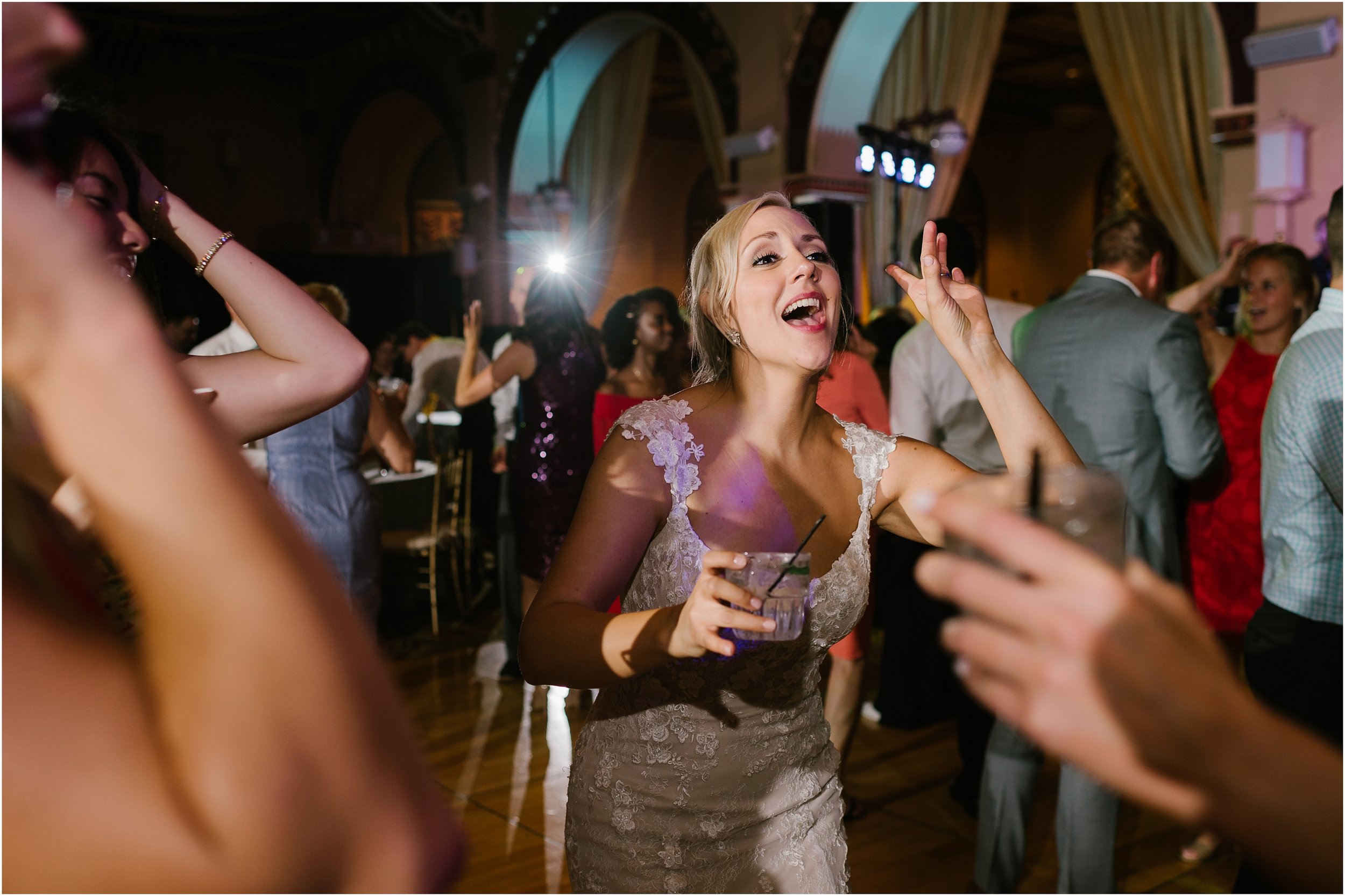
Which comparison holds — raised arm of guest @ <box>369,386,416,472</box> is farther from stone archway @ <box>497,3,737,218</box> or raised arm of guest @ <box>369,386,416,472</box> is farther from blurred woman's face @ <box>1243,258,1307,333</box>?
stone archway @ <box>497,3,737,218</box>

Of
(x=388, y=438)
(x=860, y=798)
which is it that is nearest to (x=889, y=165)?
(x=388, y=438)

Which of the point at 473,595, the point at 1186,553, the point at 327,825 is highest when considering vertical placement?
the point at 327,825

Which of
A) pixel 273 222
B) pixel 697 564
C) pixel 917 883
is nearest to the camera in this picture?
pixel 697 564

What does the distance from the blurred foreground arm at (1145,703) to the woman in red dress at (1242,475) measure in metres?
2.53

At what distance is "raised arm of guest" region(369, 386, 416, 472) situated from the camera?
354 cm

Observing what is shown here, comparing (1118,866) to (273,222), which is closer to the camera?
(1118,866)

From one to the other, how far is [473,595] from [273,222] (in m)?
8.85

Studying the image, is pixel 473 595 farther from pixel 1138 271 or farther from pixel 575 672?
pixel 575 672

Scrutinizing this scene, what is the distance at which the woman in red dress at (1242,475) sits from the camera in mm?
2926

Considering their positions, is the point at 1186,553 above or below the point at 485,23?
below

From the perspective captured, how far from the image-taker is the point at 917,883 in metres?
2.71

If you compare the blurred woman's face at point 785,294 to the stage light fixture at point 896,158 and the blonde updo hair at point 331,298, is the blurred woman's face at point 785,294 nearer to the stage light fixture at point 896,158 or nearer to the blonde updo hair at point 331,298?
the blonde updo hair at point 331,298

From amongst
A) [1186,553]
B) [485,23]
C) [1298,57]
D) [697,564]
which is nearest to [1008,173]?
[485,23]

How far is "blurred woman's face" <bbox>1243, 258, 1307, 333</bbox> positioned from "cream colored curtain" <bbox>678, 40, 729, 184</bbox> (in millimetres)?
5666
